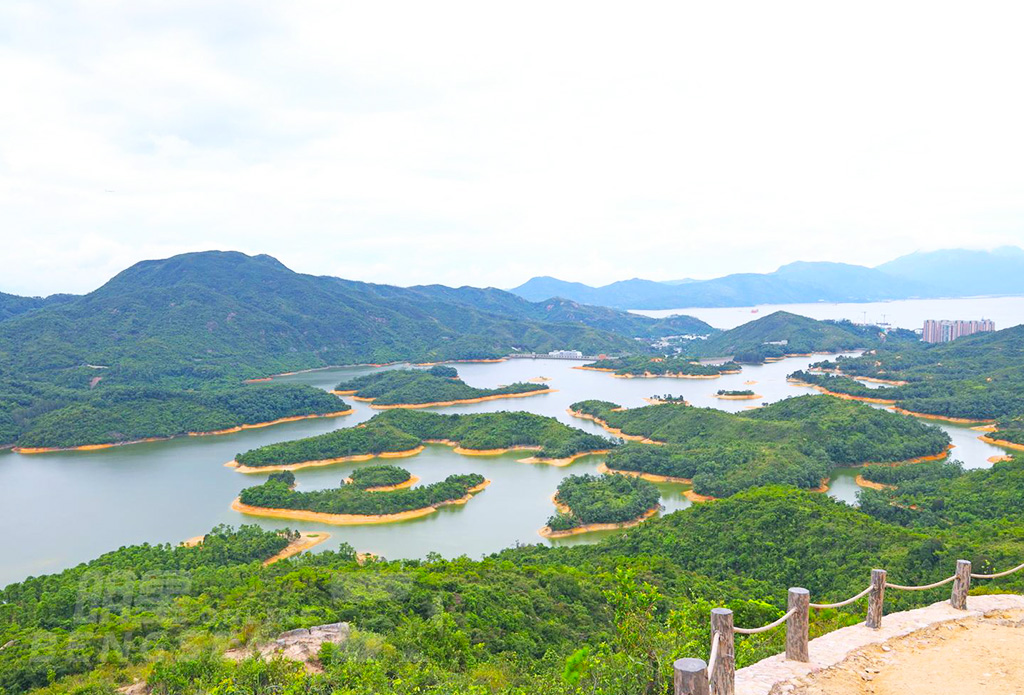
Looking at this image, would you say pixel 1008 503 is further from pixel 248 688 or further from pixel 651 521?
pixel 248 688

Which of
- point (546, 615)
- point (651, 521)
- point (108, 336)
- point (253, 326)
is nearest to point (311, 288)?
point (253, 326)

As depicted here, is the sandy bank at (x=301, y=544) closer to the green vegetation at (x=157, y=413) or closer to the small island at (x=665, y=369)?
the green vegetation at (x=157, y=413)

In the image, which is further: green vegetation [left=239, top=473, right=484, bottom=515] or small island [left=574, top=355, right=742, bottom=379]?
small island [left=574, top=355, right=742, bottom=379]

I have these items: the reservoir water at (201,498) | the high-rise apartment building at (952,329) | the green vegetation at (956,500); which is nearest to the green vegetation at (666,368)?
the reservoir water at (201,498)

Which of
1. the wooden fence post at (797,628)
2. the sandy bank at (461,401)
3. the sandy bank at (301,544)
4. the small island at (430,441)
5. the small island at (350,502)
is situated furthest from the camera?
the sandy bank at (461,401)

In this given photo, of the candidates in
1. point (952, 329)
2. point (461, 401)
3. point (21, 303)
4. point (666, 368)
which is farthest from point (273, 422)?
point (952, 329)

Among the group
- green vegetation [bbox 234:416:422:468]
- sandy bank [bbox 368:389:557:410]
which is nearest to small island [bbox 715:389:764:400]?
sandy bank [bbox 368:389:557:410]

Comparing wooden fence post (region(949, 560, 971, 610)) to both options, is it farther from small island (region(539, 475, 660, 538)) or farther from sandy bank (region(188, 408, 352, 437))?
sandy bank (region(188, 408, 352, 437))
